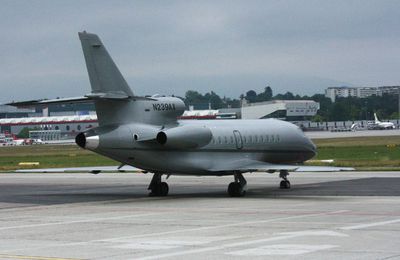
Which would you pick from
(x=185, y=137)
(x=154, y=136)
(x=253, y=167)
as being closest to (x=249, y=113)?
(x=253, y=167)

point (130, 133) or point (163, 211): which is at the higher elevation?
point (130, 133)

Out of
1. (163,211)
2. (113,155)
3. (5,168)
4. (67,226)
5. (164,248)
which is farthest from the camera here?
(5,168)

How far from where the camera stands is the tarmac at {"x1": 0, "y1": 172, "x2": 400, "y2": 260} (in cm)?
1686

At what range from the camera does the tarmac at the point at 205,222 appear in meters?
16.9

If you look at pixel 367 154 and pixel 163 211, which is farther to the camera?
pixel 367 154

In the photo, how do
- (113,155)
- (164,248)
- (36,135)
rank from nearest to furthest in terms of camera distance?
(164,248), (113,155), (36,135)

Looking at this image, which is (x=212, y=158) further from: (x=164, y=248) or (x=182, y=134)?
(x=164, y=248)

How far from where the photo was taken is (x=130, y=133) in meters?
31.5

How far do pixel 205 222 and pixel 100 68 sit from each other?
34.6ft

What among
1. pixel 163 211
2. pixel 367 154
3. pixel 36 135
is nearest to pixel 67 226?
pixel 163 211

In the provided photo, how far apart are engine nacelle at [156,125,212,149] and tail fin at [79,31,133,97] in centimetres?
227

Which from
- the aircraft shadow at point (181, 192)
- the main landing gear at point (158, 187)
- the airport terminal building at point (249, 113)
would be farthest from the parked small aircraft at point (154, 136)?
the airport terminal building at point (249, 113)

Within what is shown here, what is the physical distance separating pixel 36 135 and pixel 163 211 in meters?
164

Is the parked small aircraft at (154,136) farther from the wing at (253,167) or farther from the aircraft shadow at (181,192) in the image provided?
the aircraft shadow at (181,192)
